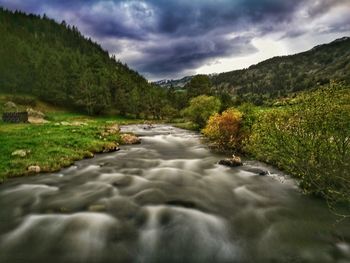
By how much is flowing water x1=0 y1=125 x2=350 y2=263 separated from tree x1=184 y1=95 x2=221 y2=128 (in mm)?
36000

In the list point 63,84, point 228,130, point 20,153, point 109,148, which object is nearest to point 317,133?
point 228,130

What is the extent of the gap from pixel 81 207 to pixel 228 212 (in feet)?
28.1

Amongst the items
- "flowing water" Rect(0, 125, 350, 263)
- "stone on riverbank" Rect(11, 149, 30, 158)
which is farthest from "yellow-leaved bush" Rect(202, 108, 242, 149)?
"stone on riverbank" Rect(11, 149, 30, 158)

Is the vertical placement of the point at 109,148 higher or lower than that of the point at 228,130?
lower

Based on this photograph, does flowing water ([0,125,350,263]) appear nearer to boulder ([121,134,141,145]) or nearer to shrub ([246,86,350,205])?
shrub ([246,86,350,205])

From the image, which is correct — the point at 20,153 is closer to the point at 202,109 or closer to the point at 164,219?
the point at 164,219

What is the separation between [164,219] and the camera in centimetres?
1609

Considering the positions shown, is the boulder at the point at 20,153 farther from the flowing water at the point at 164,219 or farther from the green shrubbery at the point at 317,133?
the green shrubbery at the point at 317,133

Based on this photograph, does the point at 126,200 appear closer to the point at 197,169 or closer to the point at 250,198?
the point at 250,198

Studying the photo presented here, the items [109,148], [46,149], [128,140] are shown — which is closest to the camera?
[46,149]

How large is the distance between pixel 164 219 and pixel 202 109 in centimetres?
4746

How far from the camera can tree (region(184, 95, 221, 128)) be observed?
6150 centimetres

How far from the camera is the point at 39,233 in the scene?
47.7 ft

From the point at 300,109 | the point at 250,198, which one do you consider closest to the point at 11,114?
the point at 250,198
